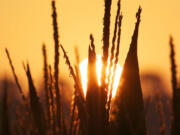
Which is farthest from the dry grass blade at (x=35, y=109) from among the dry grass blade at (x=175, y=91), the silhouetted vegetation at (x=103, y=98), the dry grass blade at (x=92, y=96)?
the dry grass blade at (x=175, y=91)

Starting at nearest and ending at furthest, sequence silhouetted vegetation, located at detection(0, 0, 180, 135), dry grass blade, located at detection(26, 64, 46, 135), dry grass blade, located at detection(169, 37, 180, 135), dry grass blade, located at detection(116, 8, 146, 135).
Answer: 1. dry grass blade, located at detection(169, 37, 180, 135)
2. silhouetted vegetation, located at detection(0, 0, 180, 135)
3. dry grass blade, located at detection(116, 8, 146, 135)
4. dry grass blade, located at detection(26, 64, 46, 135)

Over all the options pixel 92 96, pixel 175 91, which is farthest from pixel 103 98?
pixel 175 91

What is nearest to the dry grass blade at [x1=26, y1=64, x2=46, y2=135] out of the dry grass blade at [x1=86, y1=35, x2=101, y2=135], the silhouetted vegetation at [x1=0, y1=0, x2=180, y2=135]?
the silhouetted vegetation at [x1=0, y1=0, x2=180, y2=135]

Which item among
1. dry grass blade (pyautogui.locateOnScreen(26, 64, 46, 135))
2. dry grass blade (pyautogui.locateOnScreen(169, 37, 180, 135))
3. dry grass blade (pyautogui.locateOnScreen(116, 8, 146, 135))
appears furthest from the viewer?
dry grass blade (pyautogui.locateOnScreen(26, 64, 46, 135))

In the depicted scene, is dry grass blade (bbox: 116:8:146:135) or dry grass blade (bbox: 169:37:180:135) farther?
dry grass blade (bbox: 116:8:146:135)

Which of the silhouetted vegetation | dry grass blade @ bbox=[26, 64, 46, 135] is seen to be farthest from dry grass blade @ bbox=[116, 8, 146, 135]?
dry grass blade @ bbox=[26, 64, 46, 135]

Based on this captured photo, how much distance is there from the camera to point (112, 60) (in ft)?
2.64

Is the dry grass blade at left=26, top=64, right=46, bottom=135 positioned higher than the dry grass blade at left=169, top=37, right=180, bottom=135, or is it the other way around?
the dry grass blade at left=26, top=64, right=46, bottom=135

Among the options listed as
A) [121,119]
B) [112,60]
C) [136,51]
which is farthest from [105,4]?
[121,119]

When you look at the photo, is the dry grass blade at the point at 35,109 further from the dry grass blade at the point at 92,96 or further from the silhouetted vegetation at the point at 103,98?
the dry grass blade at the point at 92,96

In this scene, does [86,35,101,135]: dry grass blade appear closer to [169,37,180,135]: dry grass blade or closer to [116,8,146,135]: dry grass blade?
[116,8,146,135]: dry grass blade

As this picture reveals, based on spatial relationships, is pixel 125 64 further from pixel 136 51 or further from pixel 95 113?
pixel 95 113

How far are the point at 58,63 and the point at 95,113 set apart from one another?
0.15m

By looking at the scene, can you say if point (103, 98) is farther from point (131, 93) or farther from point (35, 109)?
point (35, 109)
